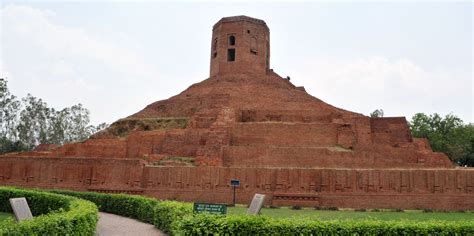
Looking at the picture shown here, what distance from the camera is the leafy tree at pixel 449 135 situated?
3791 centimetres

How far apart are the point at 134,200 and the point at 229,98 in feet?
46.9

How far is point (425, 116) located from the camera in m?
44.5

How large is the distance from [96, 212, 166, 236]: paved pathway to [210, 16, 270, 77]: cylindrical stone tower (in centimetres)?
2019

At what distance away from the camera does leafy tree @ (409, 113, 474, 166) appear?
37.9 m

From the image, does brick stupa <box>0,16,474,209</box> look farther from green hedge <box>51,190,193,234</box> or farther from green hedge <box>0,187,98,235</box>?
green hedge <box>0,187,98,235</box>

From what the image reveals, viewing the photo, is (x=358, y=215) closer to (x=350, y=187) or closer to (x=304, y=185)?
(x=350, y=187)

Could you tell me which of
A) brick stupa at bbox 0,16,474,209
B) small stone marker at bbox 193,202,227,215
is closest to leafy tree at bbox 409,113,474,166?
brick stupa at bbox 0,16,474,209

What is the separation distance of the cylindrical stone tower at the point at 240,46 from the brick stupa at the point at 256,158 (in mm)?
2733

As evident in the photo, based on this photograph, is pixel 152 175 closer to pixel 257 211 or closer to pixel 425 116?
pixel 257 211

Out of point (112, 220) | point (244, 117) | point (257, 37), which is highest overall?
point (257, 37)

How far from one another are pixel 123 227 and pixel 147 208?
46.6 inches

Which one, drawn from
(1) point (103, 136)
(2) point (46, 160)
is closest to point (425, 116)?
(1) point (103, 136)

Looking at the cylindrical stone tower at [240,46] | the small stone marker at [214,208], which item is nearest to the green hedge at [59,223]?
the small stone marker at [214,208]

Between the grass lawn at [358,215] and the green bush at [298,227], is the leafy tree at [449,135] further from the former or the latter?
the green bush at [298,227]
